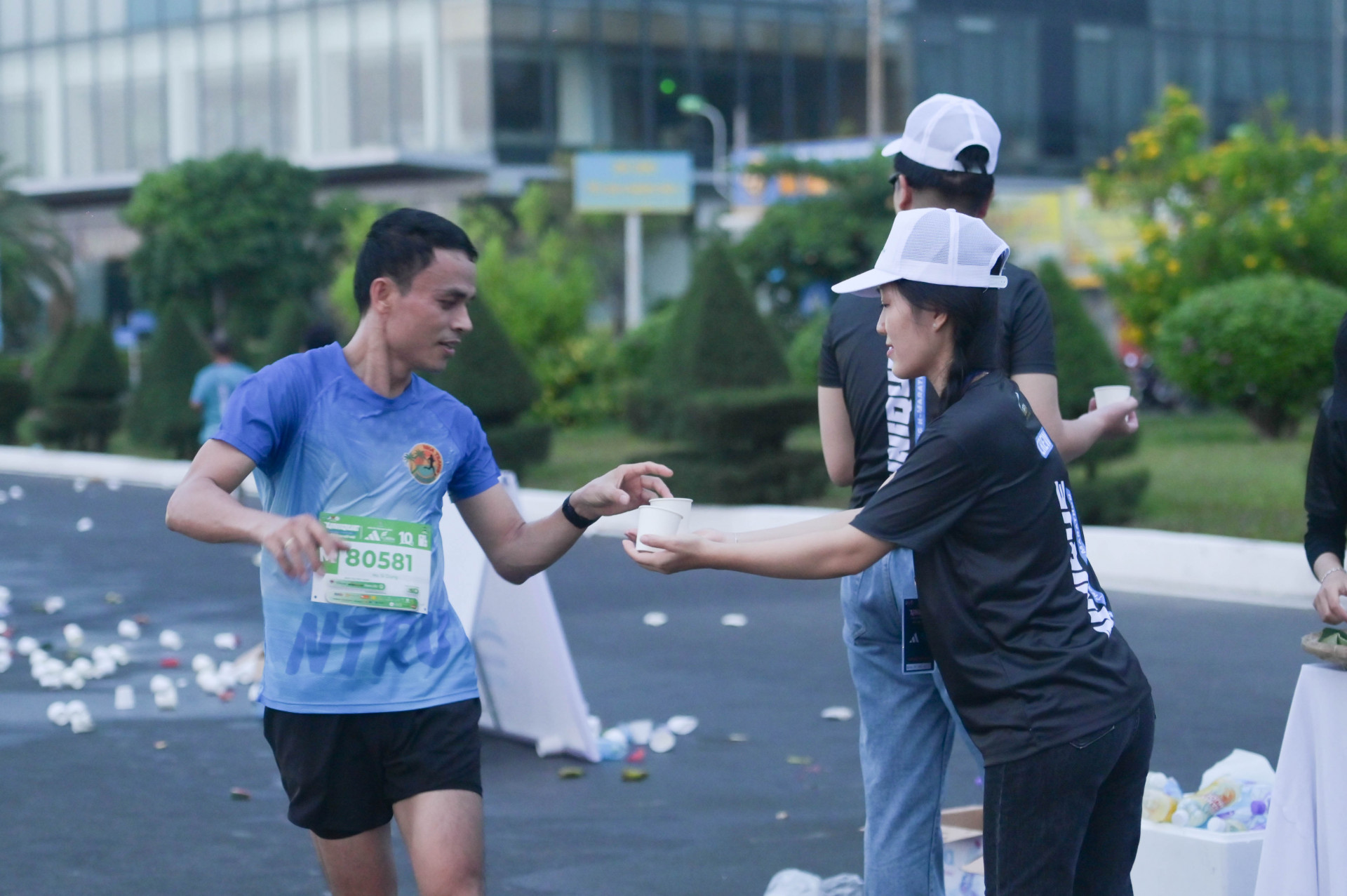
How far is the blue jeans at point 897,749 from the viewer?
3678 millimetres

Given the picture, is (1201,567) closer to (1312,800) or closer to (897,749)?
(1312,800)

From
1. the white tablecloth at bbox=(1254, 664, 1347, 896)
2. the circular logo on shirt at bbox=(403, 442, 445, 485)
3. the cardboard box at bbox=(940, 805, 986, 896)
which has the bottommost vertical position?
the cardboard box at bbox=(940, 805, 986, 896)

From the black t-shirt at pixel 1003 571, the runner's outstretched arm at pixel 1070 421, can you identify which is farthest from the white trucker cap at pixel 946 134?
the black t-shirt at pixel 1003 571

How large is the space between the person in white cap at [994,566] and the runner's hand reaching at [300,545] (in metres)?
0.62

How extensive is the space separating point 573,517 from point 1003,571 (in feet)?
3.68

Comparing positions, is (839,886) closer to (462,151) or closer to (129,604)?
(129,604)

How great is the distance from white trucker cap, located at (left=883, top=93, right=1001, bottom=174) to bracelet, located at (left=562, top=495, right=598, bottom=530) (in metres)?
1.04

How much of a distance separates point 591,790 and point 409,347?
10.8 ft

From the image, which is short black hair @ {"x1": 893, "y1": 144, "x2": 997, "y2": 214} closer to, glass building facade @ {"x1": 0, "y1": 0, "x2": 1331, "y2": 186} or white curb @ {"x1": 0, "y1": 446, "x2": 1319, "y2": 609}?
white curb @ {"x1": 0, "y1": 446, "x2": 1319, "y2": 609}

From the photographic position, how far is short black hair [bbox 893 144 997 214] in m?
3.67

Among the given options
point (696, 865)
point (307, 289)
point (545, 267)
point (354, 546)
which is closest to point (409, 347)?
point (354, 546)

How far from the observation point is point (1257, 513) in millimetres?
14242

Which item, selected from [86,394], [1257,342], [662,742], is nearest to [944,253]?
[662,742]

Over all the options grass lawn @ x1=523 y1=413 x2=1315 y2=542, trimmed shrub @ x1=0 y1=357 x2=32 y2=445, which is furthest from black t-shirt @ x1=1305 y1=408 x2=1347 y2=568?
trimmed shrub @ x1=0 y1=357 x2=32 y2=445
